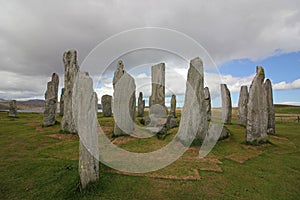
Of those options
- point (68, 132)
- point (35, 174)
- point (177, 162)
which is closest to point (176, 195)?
point (177, 162)

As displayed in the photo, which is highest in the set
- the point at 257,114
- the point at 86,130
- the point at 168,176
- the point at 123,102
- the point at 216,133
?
the point at 123,102

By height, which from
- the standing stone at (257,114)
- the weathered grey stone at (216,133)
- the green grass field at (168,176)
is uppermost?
the standing stone at (257,114)

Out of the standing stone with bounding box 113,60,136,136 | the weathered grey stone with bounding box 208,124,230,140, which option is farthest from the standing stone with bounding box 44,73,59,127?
the weathered grey stone with bounding box 208,124,230,140

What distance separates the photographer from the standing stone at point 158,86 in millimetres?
15969

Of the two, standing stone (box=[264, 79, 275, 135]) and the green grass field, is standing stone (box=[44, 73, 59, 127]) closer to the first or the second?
the green grass field

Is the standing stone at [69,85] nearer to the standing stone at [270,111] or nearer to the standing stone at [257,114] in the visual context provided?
the standing stone at [257,114]

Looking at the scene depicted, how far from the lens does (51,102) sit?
14.8m

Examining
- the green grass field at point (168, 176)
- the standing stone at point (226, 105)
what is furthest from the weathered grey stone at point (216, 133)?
the standing stone at point (226, 105)

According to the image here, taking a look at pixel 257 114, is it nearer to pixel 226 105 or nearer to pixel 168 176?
pixel 168 176

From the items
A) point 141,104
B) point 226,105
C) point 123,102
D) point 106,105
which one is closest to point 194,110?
point 123,102

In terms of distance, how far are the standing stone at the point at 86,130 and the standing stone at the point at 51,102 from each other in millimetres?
10810

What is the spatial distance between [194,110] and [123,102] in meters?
4.42

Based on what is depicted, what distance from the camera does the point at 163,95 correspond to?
1612cm

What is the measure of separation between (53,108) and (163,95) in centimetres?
→ 917
